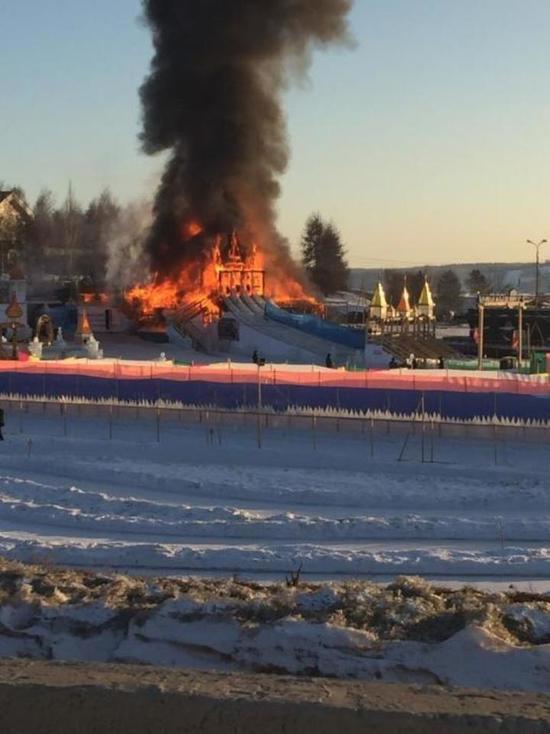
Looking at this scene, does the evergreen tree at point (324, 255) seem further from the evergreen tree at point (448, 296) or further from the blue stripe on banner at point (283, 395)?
the blue stripe on banner at point (283, 395)

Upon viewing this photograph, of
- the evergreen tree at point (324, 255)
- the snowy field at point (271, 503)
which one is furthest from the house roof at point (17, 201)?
the snowy field at point (271, 503)

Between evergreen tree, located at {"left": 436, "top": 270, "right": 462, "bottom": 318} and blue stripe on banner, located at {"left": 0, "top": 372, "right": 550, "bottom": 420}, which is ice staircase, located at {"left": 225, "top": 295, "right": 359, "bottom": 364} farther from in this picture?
evergreen tree, located at {"left": 436, "top": 270, "right": 462, "bottom": 318}

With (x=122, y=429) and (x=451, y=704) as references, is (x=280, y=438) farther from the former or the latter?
(x=451, y=704)

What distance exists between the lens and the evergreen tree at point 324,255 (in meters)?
111

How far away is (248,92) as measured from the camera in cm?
6794

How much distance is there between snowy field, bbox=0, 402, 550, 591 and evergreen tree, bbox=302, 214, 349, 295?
86.9 m

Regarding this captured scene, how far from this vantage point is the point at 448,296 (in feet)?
423

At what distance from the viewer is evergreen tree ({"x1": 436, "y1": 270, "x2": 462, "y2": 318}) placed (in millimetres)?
121325

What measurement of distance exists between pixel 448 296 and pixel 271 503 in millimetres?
114478

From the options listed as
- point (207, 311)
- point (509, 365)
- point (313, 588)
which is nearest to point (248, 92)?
point (207, 311)

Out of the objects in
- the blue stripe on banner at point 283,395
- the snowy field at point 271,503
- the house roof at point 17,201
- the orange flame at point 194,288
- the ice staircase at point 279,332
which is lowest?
the snowy field at point 271,503

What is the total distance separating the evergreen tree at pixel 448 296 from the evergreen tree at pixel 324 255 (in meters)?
12.1

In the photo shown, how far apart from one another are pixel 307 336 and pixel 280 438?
27729 millimetres

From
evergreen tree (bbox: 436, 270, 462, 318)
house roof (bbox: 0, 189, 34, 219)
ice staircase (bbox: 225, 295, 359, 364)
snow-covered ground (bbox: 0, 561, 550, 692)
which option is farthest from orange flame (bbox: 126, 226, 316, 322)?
snow-covered ground (bbox: 0, 561, 550, 692)
